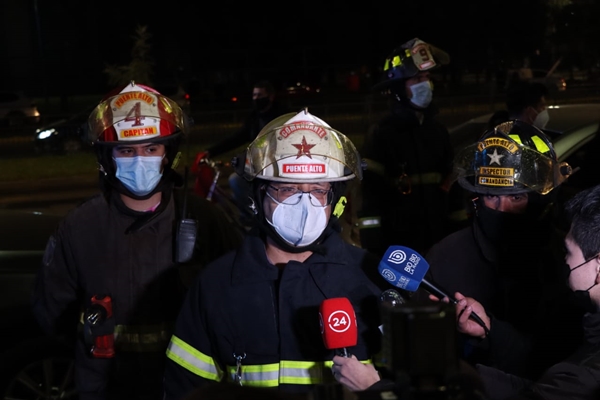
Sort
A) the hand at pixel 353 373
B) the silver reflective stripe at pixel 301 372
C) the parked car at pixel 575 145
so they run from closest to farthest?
the hand at pixel 353 373 → the silver reflective stripe at pixel 301 372 → the parked car at pixel 575 145

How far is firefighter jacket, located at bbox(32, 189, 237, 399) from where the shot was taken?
148 inches

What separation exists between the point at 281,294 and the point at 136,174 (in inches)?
50.9

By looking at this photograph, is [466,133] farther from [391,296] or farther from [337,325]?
[337,325]

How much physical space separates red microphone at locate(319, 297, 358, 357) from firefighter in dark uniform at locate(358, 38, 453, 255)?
122 inches

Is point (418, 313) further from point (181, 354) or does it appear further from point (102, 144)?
point (102, 144)

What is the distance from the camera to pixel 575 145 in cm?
634

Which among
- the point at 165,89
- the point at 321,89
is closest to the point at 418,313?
the point at 165,89

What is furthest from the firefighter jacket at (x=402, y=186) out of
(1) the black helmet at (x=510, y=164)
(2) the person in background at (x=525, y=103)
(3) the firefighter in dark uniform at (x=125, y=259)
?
(3) the firefighter in dark uniform at (x=125, y=259)

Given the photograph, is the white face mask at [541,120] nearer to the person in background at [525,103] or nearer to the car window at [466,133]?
the person in background at [525,103]

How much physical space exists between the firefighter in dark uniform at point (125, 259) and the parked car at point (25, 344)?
0.93 metres

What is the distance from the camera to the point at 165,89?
28.8 metres

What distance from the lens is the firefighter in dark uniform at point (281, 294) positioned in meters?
2.85

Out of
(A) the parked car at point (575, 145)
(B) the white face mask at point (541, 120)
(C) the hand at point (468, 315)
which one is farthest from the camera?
(B) the white face mask at point (541, 120)

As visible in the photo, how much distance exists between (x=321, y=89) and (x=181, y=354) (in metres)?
32.2
